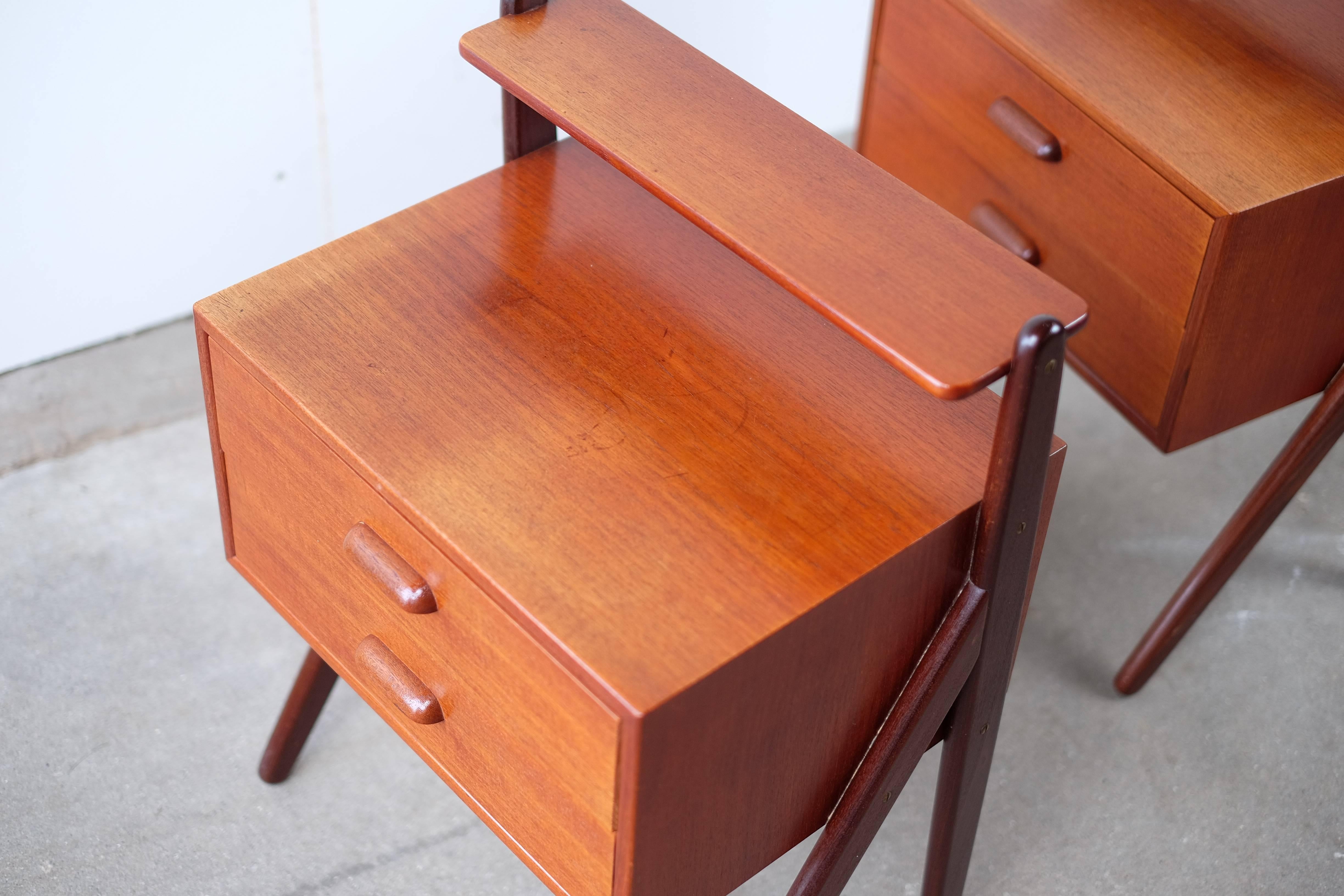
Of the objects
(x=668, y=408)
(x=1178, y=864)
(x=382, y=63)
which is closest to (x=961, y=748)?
(x=668, y=408)

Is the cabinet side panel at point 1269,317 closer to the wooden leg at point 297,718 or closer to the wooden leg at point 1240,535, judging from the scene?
the wooden leg at point 1240,535

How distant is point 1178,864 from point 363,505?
0.89 meters

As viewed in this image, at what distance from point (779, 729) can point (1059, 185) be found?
2.02 ft

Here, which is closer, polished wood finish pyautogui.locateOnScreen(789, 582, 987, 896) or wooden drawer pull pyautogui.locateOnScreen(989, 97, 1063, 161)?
polished wood finish pyautogui.locateOnScreen(789, 582, 987, 896)

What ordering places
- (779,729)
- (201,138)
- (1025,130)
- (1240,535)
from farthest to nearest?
(201,138) → (1240,535) → (1025,130) → (779,729)

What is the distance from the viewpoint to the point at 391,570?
866 mm

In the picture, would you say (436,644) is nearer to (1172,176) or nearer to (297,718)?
(297,718)

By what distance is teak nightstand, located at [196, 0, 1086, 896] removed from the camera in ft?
2.60

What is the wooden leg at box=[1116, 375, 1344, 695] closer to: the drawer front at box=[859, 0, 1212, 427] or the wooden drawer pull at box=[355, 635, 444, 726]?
the drawer front at box=[859, 0, 1212, 427]

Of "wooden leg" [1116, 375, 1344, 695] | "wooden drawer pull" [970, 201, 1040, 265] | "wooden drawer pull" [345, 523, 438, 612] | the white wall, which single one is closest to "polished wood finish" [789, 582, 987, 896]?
"wooden drawer pull" [345, 523, 438, 612]

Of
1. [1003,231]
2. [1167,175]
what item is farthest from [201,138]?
[1167,175]

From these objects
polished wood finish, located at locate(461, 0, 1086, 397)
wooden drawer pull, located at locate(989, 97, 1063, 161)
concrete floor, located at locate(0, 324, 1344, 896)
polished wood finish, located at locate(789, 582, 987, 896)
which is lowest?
concrete floor, located at locate(0, 324, 1344, 896)

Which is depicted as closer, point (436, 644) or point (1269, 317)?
point (436, 644)

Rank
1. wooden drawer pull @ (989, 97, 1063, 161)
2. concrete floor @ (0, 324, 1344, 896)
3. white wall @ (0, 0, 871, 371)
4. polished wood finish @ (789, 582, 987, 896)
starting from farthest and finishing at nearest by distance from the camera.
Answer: white wall @ (0, 0, 871, 371) → concrete floor @ (0, 324, 1344, 896) → wooden drawer pull @ (989, 97, 1063, 161) → polished wood finish @ (789, 582, 987, 896)
